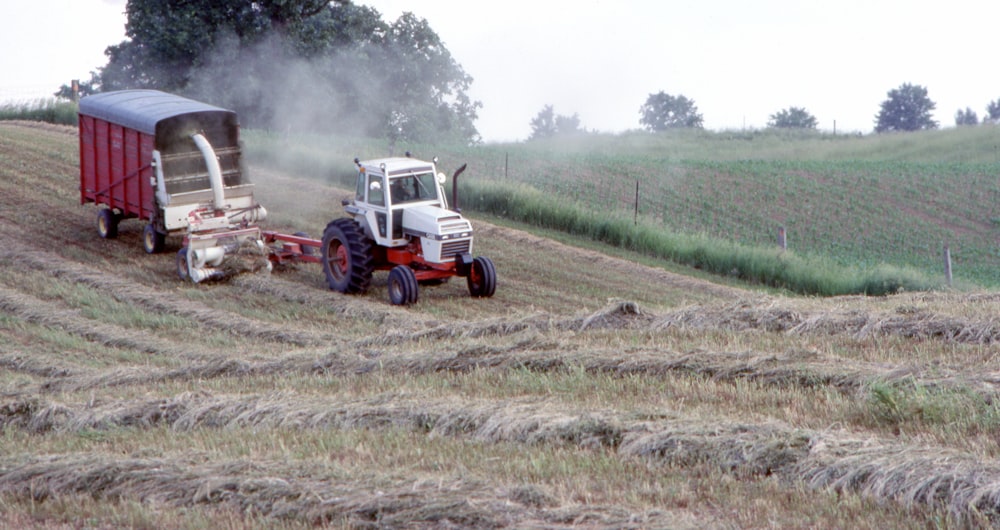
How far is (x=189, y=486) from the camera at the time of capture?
5.89 m

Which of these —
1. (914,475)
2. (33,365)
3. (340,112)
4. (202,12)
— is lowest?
(33,365)

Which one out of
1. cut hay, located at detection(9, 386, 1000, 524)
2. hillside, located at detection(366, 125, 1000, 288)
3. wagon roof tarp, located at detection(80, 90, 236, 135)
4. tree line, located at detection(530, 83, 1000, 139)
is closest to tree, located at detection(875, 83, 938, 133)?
tree line, located at detection(530, 83, 1000, 139)

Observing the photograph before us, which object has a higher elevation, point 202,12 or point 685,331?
point 202,12

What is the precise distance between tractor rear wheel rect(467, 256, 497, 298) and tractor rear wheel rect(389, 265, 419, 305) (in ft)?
3.51

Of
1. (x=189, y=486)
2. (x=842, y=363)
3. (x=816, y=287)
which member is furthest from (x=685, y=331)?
(x=816, y=287)

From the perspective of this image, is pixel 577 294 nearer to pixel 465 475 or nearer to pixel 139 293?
pixel 139 293

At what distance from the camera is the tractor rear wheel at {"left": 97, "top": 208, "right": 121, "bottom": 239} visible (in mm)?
20594

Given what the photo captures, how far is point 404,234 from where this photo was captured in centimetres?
1662

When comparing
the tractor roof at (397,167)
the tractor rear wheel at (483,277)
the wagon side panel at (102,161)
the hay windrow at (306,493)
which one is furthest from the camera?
the wagon side panel at (102,161)

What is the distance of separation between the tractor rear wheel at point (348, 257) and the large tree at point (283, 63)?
27.4m

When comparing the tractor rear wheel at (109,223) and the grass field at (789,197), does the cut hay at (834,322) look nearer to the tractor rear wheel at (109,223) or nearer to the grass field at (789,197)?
the grass field at (789,197)

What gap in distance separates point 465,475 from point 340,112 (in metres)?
41.7

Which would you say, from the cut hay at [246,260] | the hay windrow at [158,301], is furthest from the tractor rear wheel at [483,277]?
A: the cut hay at [246,260]

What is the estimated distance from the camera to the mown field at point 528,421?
5340mm
